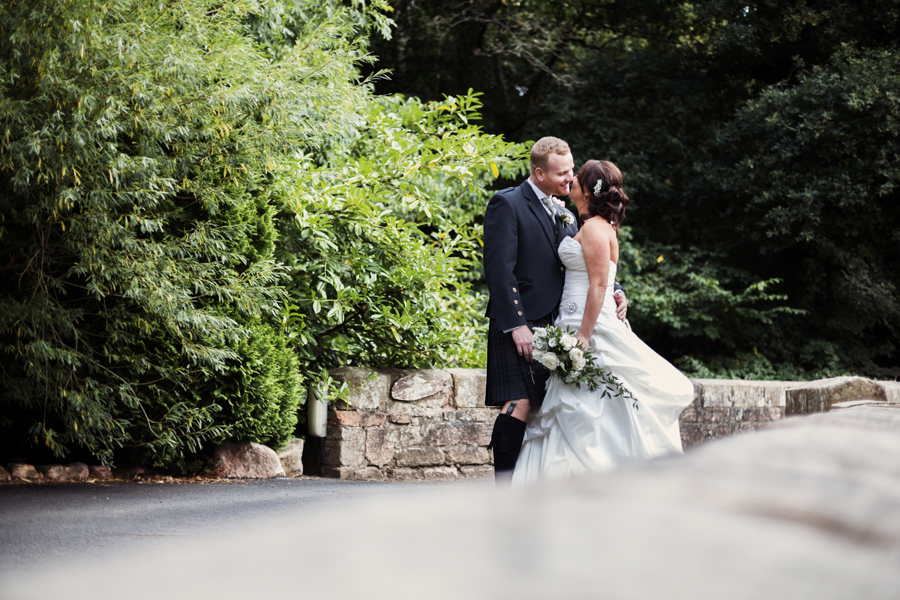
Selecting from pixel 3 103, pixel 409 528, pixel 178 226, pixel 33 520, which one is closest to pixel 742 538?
pixel 409 528

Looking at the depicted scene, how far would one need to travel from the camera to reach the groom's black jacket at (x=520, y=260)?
149 inches

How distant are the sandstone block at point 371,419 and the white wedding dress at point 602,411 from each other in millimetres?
2469

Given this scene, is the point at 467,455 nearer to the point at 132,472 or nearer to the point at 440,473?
the point at 440,473

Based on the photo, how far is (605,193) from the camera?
3787mm

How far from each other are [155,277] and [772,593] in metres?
4.56

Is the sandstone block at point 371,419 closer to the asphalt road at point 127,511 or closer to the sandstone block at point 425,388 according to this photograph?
the sandstone block at point 425,388

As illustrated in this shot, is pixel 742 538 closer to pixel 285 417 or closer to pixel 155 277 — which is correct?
pixel 155 277

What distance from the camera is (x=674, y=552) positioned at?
0.44 meters

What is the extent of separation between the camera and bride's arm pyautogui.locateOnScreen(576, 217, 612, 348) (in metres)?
3.67

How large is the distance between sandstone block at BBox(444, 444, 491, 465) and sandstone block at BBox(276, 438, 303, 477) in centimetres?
132

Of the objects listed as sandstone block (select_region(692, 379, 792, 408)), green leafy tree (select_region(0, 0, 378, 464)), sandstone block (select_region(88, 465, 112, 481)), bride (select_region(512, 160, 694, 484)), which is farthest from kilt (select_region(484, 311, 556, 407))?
sandstone block (select_region(692, 379, 792, 408))

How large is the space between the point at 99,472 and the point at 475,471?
9.99 ft

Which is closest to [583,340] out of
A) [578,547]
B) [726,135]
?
[578,547]

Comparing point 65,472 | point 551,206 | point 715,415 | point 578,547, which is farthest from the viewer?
point 715,415
